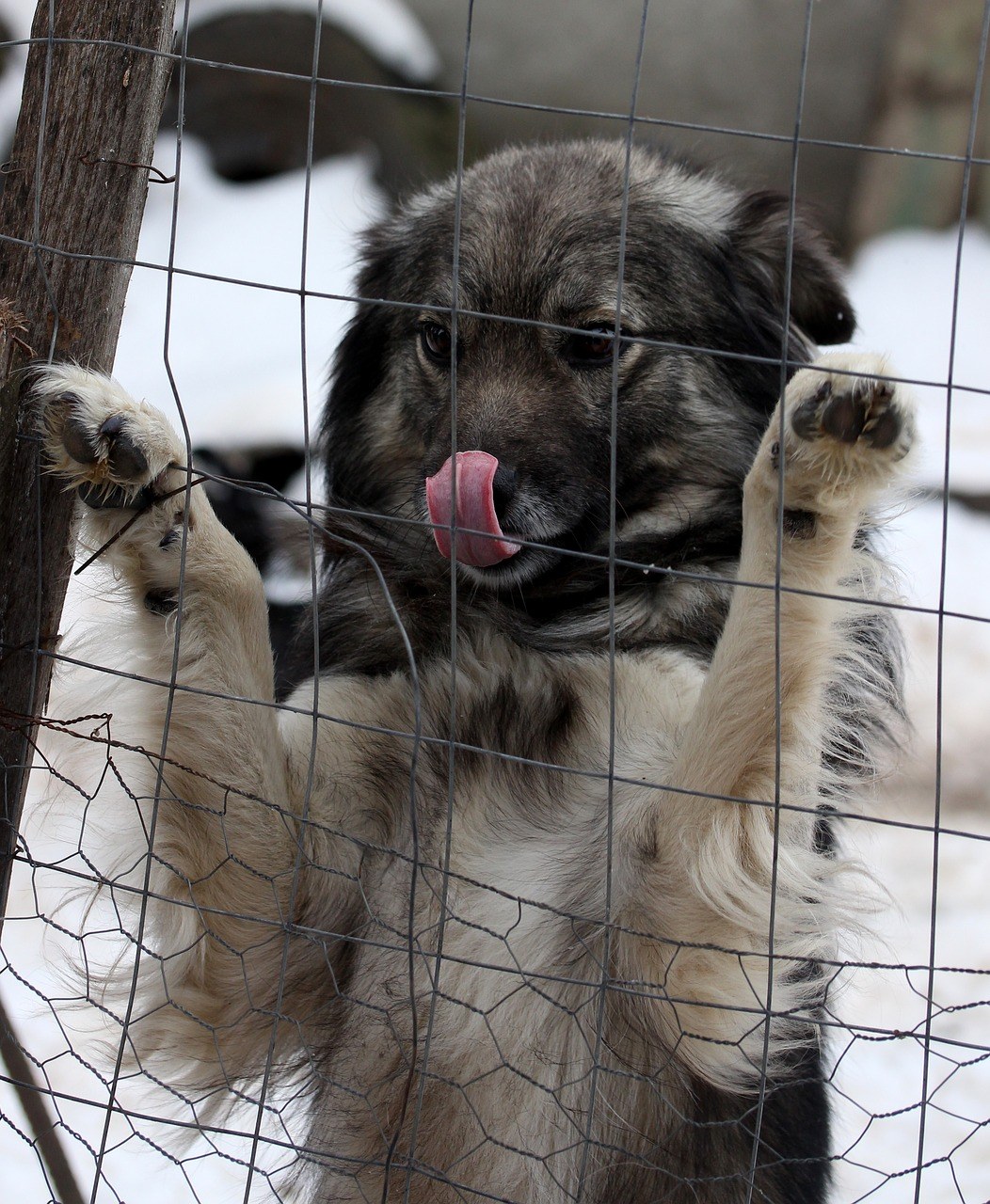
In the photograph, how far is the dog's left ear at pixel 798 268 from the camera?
252 cm

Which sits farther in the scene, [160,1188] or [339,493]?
[160,1188]

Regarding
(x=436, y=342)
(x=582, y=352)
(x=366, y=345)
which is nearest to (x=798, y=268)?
(x=582, y=352)

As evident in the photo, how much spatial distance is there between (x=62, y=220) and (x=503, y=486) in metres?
0.82

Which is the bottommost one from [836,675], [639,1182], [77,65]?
[639,1182]

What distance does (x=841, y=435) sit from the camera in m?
1.63

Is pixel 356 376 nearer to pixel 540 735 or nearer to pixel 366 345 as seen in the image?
pixel 366 345

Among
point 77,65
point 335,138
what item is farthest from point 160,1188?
point 335,138

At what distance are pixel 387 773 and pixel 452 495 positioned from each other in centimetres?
73

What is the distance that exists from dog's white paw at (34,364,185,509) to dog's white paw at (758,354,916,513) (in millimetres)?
902

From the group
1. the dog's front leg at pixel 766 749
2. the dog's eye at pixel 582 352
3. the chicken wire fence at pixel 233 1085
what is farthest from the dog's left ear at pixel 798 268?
the dog's front leg at pixel 766 749

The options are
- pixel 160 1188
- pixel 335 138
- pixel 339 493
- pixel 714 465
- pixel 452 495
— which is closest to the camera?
pixel 452 495

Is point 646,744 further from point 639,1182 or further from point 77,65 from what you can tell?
point 77,65

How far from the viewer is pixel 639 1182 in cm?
209

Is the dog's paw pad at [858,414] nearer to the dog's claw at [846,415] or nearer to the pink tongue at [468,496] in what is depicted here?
the dog's claw at [846,415]
